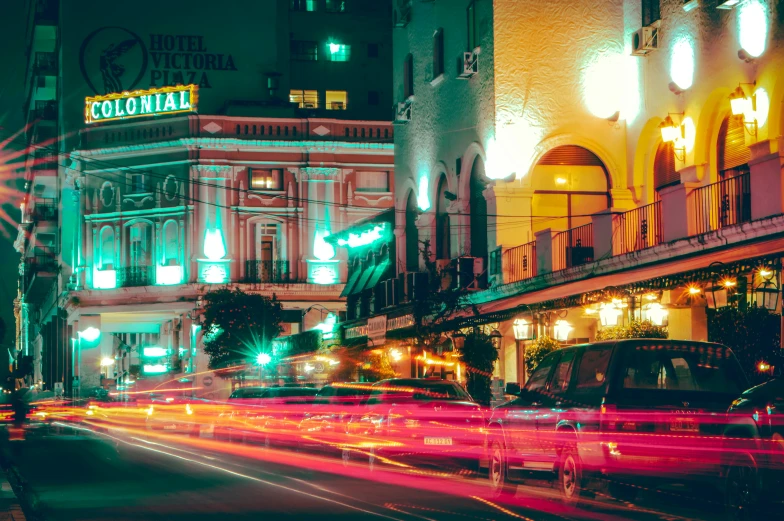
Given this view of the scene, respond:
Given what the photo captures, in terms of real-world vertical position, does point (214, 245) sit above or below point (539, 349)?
above

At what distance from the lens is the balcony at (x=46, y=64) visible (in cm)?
7969

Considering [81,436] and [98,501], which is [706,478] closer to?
[98,501]

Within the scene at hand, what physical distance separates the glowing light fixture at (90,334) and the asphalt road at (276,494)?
→ 36574 millimetres

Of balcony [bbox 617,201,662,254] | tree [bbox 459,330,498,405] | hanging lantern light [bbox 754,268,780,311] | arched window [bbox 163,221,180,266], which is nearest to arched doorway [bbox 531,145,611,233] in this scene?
tree [bbox 459,330,498,405]

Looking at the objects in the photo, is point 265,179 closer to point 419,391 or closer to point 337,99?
point 337,99

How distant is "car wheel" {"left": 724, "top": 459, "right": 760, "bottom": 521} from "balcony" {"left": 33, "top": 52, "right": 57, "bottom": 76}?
71.6 metres

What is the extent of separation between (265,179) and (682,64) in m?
35.0

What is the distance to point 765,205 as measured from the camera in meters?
20.3

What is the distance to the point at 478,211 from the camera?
33.1m

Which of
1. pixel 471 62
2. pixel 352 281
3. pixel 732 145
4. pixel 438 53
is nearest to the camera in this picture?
pixel 732 145

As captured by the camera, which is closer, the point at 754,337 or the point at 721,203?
the point at 754,337

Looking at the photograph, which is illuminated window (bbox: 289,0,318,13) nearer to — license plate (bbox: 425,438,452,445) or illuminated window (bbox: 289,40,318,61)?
illuminated window (bbox: 289,40,318,61)

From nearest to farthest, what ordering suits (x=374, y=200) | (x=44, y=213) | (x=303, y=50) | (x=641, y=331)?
1. (x=641, y=331)
2. (x=374, y=200)
3. (x=303, y=50)
4. (x=44, y=213)

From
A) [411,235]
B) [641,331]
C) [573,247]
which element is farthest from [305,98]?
[641,331]
